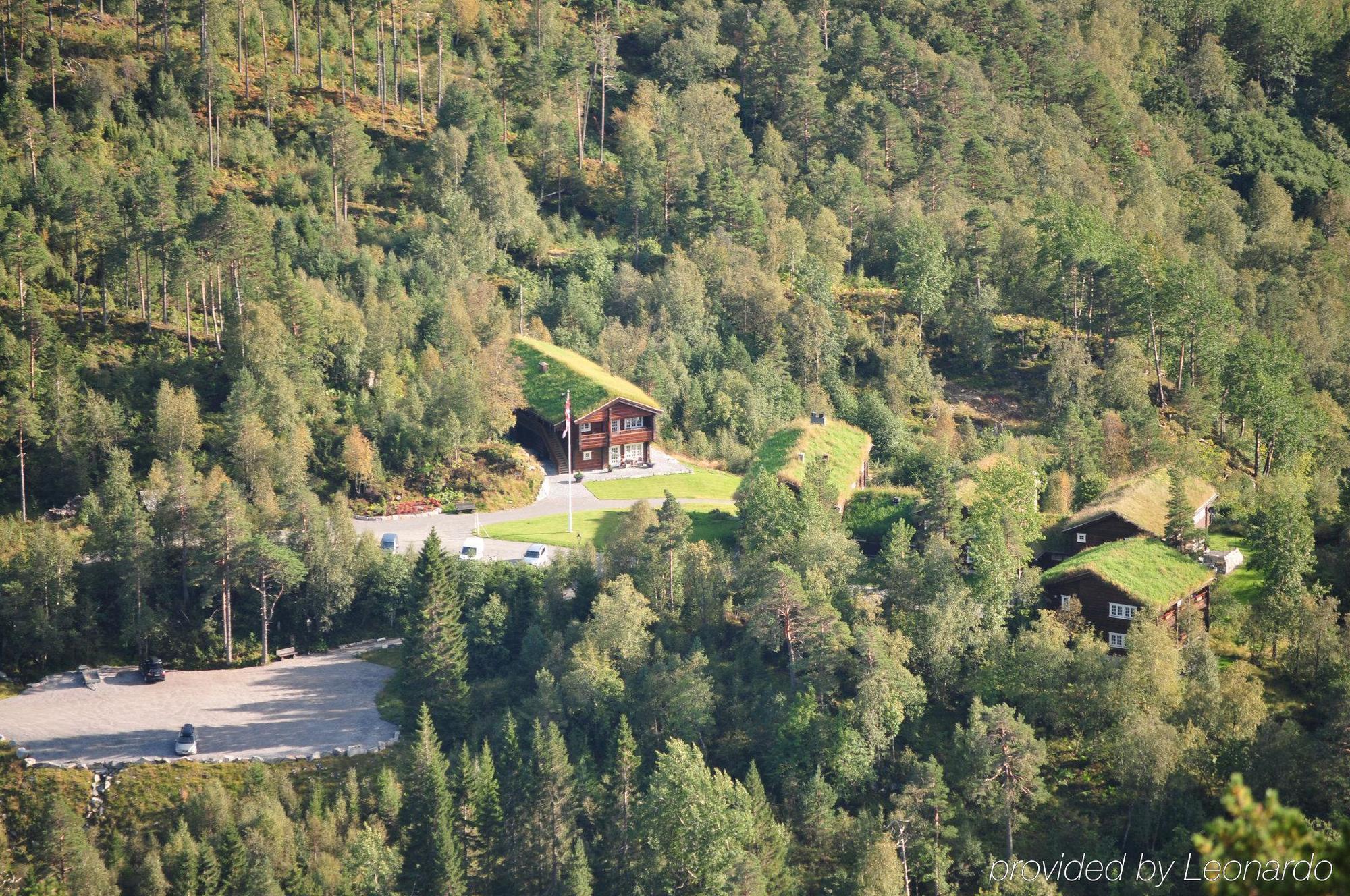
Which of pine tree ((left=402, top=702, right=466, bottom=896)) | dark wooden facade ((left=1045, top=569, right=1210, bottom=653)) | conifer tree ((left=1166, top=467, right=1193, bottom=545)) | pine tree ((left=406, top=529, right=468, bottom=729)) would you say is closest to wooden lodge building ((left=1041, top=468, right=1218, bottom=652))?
dark wooden facade ((left=1045, top=569, right=1210, bottom=653))

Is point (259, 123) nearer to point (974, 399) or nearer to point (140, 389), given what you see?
point (140, 389)

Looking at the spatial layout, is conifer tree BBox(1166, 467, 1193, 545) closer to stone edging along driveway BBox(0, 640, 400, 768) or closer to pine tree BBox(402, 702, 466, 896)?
pine tree BBox(402, 702, 466, 896)

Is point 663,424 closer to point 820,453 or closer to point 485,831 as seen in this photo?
point 820,453

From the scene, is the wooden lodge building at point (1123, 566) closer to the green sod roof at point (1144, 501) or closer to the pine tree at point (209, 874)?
the green sod roof at point (1144, 501)

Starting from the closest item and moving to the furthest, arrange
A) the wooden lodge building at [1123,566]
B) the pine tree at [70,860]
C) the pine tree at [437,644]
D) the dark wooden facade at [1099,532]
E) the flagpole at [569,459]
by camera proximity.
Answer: the pine tree at [70,860] → the wooden lodge building at [1123,566] → the pine tree at [437,644] → the dark wooden facade at [1099,532] → the flagpole at [569,459]

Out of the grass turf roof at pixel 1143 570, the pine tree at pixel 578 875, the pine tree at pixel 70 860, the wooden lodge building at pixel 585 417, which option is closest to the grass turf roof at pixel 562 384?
the wooden lodge building at pixel 585 417

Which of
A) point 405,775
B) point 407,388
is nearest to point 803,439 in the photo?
point 407,388

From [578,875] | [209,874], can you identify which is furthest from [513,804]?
[209,874]
